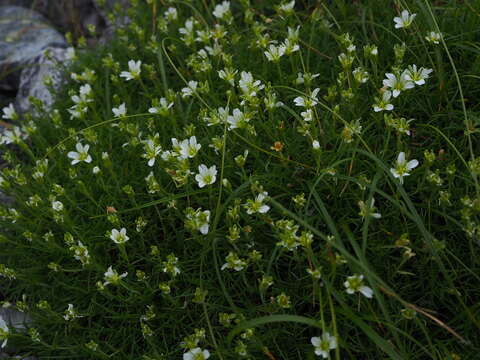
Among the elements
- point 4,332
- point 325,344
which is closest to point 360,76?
point 325,344

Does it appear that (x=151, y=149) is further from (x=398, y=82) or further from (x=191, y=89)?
(x=398, y=82)

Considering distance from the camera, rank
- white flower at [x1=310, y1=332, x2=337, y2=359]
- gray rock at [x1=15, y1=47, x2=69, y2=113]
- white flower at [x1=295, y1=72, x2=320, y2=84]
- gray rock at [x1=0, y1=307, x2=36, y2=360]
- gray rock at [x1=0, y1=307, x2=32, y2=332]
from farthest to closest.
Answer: gray rock at [x1=15, y1=47, x2=69, y2=113]
gray rock at [x1=0, y1=307, x2=32, y2=332]
gray rock at [x1=0, y1=307, x2=36, y2=360]
white flower at [x1=295, y1=72, x2=320, y2=84]
white flower at [x1=310, y1=332, x2=337, y2=359]

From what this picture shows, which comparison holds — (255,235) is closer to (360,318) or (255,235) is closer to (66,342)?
(360,318)

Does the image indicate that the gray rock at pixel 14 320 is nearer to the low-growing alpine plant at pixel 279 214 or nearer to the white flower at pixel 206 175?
the low-growing alpine plant at pixel 279 214

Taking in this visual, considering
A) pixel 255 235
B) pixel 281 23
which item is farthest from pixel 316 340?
pixel 281 23

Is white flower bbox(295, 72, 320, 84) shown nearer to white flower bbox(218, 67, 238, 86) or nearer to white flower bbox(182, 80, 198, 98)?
white flower bbox(218, 67, 238, 86)

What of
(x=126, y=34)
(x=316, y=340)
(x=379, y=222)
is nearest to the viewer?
(x=316, y=340)

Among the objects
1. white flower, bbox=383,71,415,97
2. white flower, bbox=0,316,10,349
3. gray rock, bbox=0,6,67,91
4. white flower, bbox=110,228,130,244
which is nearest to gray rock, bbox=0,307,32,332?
white flower, bbox=0,316,10,349
